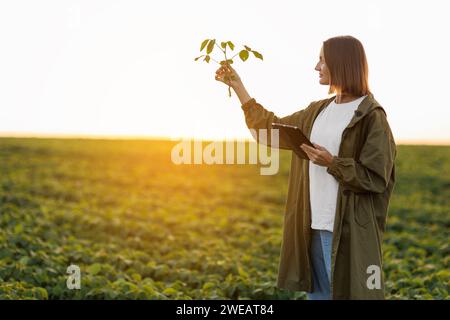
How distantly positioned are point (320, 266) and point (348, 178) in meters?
0.67

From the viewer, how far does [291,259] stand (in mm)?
3928

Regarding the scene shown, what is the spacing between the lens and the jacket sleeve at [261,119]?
13.3 ft

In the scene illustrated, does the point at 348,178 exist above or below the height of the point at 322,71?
below

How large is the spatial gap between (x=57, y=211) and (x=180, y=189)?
5.93 meters

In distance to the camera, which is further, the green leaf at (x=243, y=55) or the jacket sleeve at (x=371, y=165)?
the green leaf at (x=243, y=55)

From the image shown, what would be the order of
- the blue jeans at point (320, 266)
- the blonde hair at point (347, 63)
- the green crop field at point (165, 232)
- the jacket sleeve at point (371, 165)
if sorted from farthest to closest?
the green crop field at point (165, 232) < the blue jeans at point (320, 266) < the blonde hair at point (347, 63) < the jacket sleeve at point (371, 165)

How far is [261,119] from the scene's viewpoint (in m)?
4.06

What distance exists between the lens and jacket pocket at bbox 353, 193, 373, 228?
11.7ft

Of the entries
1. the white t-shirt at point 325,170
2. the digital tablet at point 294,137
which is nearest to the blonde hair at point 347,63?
the white t-shirt at point 325,170

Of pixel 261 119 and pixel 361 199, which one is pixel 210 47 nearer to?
pixel 261 119

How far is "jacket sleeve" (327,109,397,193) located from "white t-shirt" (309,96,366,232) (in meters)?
0.14

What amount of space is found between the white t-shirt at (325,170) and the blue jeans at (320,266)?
0.09 metres

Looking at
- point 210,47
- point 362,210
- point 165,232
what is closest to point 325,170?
point 362,210

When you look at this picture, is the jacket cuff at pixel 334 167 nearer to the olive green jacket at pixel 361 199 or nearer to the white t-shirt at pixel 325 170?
the olive green jacket at pixel 361 199
